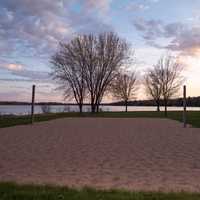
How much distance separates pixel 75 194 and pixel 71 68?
111 ft

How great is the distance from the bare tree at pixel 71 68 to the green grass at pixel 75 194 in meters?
33.0

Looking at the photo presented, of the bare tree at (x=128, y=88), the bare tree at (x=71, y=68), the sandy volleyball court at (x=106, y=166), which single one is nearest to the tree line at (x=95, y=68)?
the bare tree at (x=71, y=68)

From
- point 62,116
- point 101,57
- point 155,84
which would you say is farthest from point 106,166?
point 155,84

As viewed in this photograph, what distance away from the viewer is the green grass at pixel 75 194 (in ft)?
11.3

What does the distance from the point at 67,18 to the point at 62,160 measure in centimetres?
1227

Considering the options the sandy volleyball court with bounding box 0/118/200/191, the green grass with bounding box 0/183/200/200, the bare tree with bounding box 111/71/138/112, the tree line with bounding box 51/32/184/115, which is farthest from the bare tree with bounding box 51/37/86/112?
the green grass with bounding box 0/183/200/200

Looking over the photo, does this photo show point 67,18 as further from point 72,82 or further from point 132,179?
point 72,82

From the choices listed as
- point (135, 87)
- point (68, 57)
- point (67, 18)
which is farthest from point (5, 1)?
point (135, 87)

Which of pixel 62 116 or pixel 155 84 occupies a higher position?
pixel 155 84

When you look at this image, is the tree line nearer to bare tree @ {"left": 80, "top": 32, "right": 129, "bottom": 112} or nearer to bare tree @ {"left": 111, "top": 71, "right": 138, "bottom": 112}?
bare tree @ {"left": 80, "top": 32, "right": 129, "bottom": 112}

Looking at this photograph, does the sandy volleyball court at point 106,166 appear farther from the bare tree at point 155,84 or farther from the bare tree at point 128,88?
the bare tree at point 128,88

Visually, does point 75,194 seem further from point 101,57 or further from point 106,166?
point 101,57

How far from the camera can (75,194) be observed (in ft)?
11.6

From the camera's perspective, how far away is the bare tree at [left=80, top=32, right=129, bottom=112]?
3625 cm
